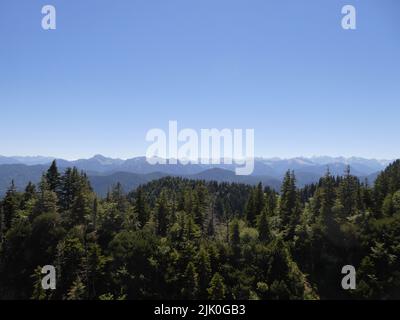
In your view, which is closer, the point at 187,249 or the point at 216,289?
the point at 216,289

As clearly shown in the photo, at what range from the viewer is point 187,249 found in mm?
Answer: 72188

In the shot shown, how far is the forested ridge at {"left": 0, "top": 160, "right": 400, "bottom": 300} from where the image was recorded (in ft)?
211

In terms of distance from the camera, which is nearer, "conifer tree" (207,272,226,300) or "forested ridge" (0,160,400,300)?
"conifer tree" (207,272,226,300)

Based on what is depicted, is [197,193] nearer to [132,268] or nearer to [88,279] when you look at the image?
[132,268]

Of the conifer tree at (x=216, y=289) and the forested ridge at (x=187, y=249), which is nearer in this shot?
the conifer tree at (x=216, y=289)

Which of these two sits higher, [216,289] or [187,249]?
[187,249]

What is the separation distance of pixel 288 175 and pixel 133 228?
4404 cm

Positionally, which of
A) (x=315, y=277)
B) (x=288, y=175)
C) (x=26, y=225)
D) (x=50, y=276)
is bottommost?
(x=315, y=277)

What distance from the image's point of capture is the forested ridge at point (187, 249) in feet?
211

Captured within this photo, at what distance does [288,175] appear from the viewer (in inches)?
3602
